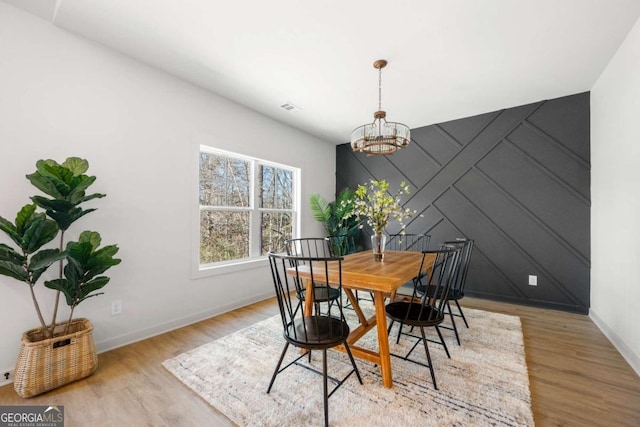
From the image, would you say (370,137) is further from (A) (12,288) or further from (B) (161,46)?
(A) (12,288)

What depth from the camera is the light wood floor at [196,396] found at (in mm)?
1499

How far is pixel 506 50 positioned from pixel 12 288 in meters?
4.35

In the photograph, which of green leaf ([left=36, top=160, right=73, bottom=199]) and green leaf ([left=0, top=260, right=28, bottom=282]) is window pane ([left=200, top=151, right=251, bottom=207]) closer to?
green leaf ([left=36, top=160, right=73, bottom=199])

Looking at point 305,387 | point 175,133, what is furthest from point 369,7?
point 305,387

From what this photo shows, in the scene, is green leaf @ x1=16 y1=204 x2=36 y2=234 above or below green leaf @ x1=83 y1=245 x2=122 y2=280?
above

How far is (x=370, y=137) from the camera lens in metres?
2.55

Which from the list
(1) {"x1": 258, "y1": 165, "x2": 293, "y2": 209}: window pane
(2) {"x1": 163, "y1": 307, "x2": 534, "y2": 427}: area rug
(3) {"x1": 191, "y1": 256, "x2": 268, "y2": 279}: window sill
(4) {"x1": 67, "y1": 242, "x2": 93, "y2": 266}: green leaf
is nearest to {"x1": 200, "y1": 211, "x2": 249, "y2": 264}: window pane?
(3) {"x1": 191, "y1": 256, "x2": 268, "y2": 279}: window sill

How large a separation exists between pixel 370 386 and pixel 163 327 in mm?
2098

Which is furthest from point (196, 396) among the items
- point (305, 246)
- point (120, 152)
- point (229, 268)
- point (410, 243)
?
point (410, 243)

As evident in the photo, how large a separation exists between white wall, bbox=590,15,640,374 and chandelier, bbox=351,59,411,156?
1786 millimetres

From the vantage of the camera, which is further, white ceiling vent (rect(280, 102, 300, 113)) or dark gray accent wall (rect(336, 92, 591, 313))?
white ceiling vent (rect(280, 102, 300, 113))

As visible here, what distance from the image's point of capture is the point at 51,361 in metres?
1.72

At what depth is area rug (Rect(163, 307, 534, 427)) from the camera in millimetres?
1482

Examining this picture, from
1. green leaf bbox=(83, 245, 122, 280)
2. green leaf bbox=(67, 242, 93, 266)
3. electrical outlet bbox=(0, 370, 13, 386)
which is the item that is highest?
green leaf bbox=(67, 242, 93, 266)
